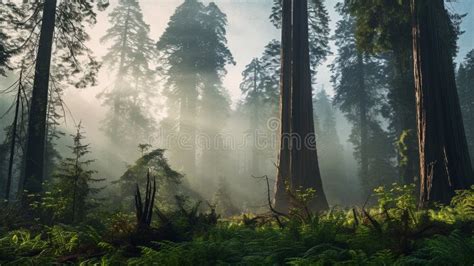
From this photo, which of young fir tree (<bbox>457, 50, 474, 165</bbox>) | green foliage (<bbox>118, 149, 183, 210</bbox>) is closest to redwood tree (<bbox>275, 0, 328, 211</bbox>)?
green foliage (<bbox>118, 149, 183, 210</bbox>)

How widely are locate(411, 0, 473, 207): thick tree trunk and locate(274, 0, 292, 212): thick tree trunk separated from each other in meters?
4.18

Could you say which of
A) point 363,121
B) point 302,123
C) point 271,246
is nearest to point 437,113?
point 302,123

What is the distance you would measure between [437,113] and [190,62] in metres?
26.7

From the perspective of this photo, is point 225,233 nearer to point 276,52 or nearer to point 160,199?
point 160,199

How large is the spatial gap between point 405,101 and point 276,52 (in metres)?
14.9

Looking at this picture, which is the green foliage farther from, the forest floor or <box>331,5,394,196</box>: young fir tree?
<box>331,5,394,196</box>: young fir tree

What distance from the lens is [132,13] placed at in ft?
114

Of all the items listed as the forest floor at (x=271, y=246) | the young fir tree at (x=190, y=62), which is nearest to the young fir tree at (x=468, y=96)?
the young fir tree at (x=190, y=62)

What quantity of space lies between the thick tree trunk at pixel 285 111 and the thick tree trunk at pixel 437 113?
418 centimetres

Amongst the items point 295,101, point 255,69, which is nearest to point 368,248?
point 295,101

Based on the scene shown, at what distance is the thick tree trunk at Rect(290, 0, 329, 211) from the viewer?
10.9 m

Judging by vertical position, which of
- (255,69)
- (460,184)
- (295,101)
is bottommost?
(460,184)

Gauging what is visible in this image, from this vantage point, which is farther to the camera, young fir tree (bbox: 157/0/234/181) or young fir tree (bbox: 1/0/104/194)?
young fir tree (bbox: 157/0/234/181)

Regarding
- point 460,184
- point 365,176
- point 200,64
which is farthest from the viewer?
point 200,64
